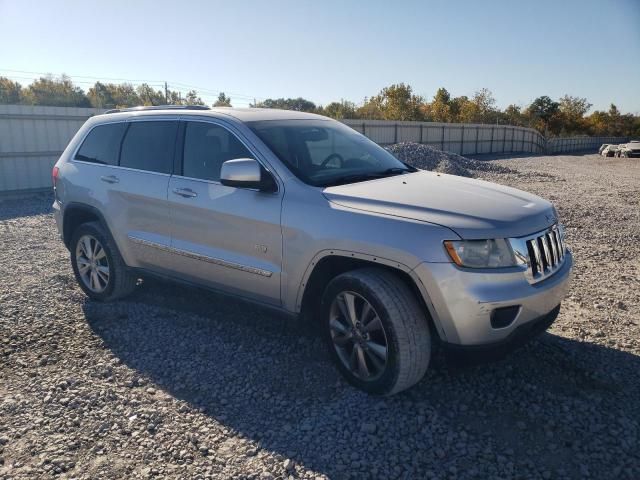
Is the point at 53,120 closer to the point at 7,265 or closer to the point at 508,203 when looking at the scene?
the point at 7,265

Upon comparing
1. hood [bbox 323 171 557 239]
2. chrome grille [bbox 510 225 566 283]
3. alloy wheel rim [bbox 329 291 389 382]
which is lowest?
alloy wheel rim [bbox 329 291 389 382]

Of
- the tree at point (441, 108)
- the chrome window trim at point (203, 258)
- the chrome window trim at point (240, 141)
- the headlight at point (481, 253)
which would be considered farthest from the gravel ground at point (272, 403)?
the tree at point (441, 108)

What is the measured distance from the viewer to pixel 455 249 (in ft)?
9.84

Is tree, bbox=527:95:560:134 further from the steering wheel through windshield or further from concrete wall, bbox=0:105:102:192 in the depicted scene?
the steering wheel through windshield

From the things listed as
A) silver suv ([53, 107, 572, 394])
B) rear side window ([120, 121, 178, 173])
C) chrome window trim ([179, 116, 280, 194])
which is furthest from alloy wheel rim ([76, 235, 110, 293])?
chrome window trim ([179, 116, 280, 194])

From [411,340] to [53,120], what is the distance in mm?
13221

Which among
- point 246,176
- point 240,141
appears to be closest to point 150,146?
point 240,141

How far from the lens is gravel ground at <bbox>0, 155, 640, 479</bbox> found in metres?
2.84

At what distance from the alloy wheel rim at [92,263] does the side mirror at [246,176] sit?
2.04 m

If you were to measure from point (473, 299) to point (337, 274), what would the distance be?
3.44 feet

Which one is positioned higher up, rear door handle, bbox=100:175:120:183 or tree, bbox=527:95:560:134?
tree, bbox=527:95:560:134

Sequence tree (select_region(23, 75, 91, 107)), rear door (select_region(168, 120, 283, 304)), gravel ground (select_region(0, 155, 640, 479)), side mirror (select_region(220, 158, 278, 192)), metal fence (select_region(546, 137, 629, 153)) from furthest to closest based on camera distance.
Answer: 1. tree (select_region(23, 75, 91, 107))
2. metal fence (select_region(546, 137, 629, 153))
3. rear door (select_region(168, 120, 283, 304))
4. side mirror (select_region(220, 158, 278, 192))
5. gravel ground (select_region(0, 155, 640, 479))

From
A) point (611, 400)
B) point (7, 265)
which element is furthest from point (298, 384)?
point (7, 265)

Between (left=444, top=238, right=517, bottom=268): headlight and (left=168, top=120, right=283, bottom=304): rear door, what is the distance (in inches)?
48.3
